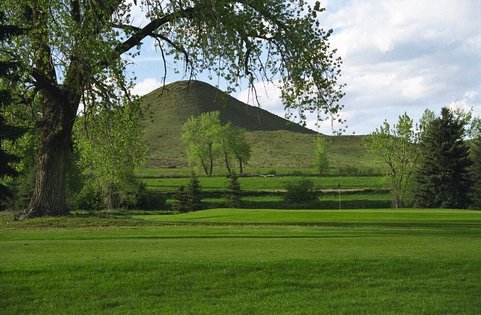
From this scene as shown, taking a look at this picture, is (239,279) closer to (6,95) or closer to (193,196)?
(6,95)

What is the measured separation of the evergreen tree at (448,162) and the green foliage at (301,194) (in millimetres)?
15638

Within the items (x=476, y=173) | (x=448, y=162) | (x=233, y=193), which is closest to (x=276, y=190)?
(x=233, y=193)

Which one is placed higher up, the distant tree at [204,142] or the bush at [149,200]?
the distant tree at [204,142]

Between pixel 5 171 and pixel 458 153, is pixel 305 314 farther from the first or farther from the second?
pixel 458 153

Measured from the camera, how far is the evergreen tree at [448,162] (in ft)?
204

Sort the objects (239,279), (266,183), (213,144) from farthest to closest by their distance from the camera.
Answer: (213,144) → (266,183) → (239,279)

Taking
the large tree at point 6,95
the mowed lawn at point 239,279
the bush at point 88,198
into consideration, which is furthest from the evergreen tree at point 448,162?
the mowed lawn at point 239,279

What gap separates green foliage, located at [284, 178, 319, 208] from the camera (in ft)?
243

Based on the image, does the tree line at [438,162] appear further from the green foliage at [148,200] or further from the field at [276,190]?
the green foliage at [148,200]

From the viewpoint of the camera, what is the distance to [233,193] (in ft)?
247

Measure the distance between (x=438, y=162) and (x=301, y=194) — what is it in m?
18.2

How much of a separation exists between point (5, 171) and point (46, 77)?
21.4 ft

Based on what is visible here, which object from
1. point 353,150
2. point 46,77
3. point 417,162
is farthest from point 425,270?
point 353,150

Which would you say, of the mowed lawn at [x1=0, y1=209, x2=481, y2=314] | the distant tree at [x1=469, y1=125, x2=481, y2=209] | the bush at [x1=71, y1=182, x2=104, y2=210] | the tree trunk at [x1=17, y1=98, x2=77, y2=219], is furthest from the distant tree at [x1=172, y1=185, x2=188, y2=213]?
the mowed lawn at [x1=0, y1=209, x2=481, y2=314]
